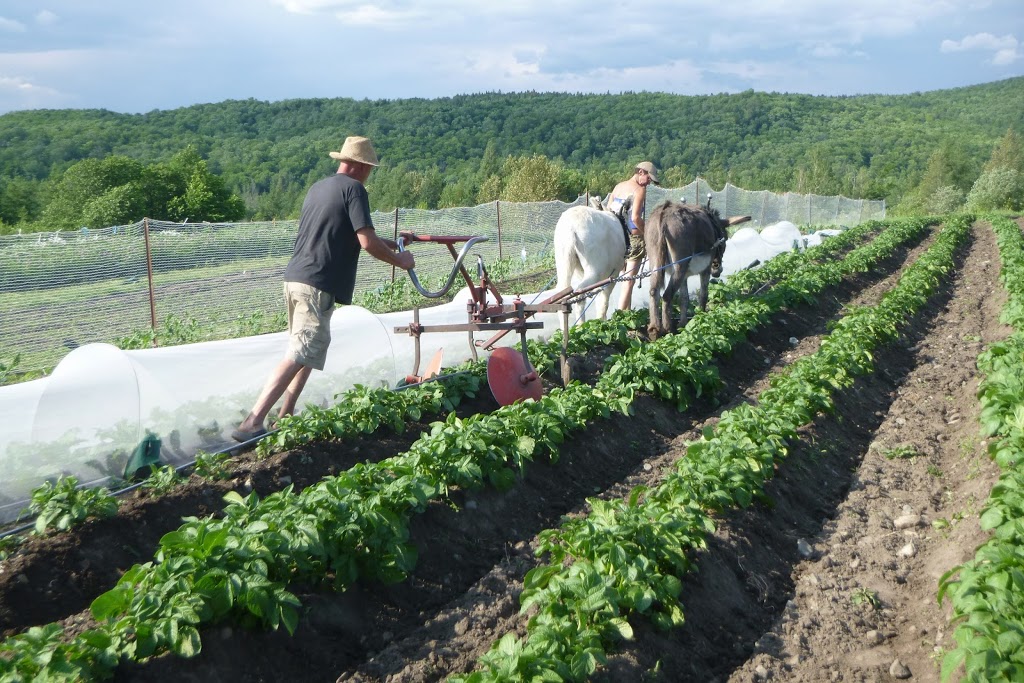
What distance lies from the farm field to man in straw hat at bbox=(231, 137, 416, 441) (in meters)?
0.59

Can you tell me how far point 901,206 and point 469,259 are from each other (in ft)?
167

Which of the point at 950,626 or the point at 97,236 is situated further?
the point at 97,236

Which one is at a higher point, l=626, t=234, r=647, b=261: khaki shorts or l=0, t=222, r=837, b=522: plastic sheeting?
l=626, t=234, r=647, b=261: khaki shorts

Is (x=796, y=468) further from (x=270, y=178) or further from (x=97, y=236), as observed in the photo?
(x=270, y=178)

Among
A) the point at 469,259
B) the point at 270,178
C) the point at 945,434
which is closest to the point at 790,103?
the point at 270,178

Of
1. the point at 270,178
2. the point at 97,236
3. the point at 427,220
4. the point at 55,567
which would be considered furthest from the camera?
the point at 270,178

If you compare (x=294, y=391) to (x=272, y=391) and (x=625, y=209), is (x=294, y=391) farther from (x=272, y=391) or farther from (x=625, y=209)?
(x=625, y=209)

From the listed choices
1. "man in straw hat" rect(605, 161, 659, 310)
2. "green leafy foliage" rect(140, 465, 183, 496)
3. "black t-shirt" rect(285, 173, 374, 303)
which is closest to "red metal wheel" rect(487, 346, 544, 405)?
"black t-shirt" rect(285, 173, 374, 303)

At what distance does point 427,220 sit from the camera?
1898 centimetres

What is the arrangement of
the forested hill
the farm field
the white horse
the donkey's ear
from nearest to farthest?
1. the farm field
2. the white horse
3. the donkey's ear
4. the forested hill

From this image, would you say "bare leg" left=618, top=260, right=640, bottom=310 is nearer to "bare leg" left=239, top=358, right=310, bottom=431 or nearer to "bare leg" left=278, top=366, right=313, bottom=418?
"bare leg" left=278, top=366, right=313, bottom=418

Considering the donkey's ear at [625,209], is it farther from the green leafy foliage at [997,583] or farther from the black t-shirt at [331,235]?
the green leafy foliage at [997,583]

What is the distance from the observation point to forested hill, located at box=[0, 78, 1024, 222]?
66.5 meters

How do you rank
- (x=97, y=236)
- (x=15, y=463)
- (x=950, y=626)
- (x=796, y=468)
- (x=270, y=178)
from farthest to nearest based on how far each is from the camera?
(x=270, y=178)
(x=97, y=236)
(x=796, y=468)
(x=15, y=463)
(x=950, y=626)
